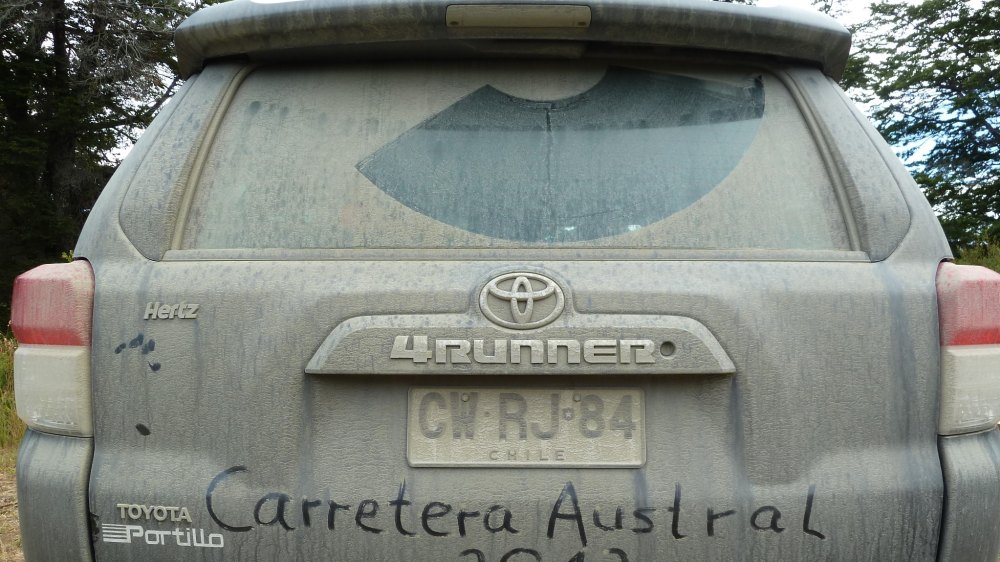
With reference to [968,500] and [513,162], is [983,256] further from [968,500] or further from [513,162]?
[513,162]

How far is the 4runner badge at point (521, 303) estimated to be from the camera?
1.59 m

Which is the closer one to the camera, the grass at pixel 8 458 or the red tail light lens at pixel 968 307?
the red tail light lens at pixel 968 307

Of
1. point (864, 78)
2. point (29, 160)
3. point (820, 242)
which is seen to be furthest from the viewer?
point (864, 78)

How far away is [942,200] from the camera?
2011cm

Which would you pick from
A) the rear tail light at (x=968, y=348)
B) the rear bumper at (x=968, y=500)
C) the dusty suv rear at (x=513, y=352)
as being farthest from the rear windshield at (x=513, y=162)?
the rear bumper at (x=968, y=500)

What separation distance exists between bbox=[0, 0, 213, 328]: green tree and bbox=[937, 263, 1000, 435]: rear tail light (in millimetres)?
17144

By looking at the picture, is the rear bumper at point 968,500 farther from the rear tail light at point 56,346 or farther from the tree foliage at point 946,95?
the tree foliage at point 946,95

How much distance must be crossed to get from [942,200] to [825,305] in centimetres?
2124

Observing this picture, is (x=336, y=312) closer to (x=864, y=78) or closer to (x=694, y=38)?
(x=694, y=38)

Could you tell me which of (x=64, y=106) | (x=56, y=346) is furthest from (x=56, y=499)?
(x=64, y=106)

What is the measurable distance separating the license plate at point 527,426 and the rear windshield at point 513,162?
0.33 m

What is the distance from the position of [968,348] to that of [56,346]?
6.26 feet

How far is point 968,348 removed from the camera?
1.69 meters

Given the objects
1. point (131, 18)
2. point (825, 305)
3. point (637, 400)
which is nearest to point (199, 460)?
point (637, 400)
